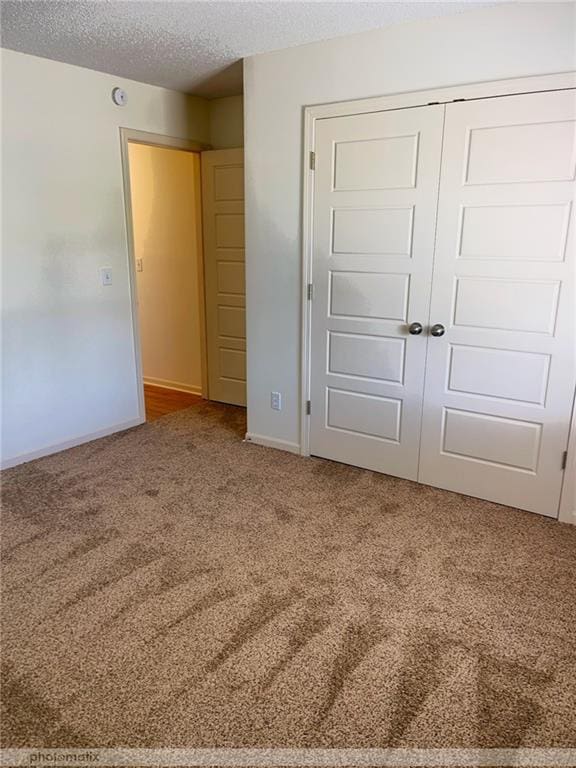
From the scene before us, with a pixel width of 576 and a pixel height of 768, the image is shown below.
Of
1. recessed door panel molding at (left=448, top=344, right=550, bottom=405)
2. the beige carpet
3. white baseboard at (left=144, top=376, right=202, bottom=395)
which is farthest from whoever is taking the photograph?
white baseboard at (left=144, top=376, right=202, bottom=395)

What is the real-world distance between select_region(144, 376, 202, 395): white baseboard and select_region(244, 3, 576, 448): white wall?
1.48 meters

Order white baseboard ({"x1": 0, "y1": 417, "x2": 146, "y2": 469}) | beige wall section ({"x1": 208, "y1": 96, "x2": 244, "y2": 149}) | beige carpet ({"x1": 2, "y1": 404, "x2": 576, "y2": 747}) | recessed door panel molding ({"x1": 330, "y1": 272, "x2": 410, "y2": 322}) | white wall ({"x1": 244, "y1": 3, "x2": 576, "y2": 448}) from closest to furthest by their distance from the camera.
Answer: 1. beige carpet ({"x1": 2, "y1": 404, "x2": 576, "y2": 747})
2. white wall ({"x1": 244, "y1": 3, "x2": 576, "y2": 448})
3. recessed door panel molding ({"x1": 330, "y1": 272, "x2": 410, "y2": 322})
4. white baseboard ({"x1": 0, "y1": 417, "x2": 146, "y2": 469})
5. beige wall section ({"x1": 208, "y1": 96, "x2": 244, "y2": 149})

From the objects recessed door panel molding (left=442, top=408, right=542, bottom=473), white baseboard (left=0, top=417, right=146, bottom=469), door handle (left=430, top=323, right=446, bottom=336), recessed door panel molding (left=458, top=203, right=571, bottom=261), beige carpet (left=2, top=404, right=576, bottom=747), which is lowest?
beige carpet (left=2, top=404, right=576, bottom=747)

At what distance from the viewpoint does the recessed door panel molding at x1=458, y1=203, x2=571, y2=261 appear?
2.58 meters

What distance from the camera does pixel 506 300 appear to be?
2770 mm

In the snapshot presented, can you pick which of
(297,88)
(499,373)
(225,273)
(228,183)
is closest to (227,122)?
(228,183)

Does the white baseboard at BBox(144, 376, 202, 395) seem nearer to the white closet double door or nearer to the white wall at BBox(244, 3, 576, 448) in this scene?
the white wall at BBox(244, 3, 576, 448)

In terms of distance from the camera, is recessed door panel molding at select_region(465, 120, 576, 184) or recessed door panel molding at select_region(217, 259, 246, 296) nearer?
recessed door panel molding at select_region(465, 120, 576, 184)

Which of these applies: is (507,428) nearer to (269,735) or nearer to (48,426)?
(269,735)

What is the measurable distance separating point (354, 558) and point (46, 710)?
4.53ft

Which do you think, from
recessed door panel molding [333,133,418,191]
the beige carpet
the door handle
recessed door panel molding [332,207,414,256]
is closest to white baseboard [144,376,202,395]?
the beige carpet

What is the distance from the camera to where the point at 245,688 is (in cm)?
174

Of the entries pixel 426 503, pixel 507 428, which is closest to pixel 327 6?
pixel 507 428

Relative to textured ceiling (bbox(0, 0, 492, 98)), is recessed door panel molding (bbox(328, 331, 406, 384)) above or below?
below
